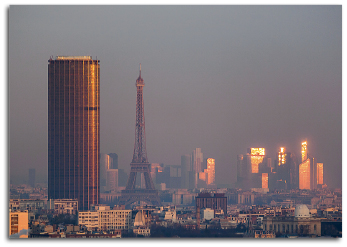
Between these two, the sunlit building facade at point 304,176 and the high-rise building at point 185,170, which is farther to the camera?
the sunlit building facade at point 304,176

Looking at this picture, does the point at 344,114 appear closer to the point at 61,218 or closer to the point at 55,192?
the point at 61,218

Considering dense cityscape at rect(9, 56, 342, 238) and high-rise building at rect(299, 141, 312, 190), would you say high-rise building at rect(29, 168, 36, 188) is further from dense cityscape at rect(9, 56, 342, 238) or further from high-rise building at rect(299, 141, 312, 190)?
high-rise building at rect(299, 141, 312, 190)

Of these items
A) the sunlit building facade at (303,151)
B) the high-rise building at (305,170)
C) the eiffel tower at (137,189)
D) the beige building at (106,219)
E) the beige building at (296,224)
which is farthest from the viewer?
the eiffel tower at (137,189)

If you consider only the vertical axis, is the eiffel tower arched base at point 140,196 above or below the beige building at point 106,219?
above

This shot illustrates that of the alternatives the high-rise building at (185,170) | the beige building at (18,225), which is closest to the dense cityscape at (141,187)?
the high-rise building at (185,170)

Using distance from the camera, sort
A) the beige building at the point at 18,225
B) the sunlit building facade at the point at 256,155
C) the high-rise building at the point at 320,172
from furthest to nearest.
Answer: the sunlit building facade at the point at 256,155 < the high-rise building at the point at 320,172 < the beige building at the point at 18,225

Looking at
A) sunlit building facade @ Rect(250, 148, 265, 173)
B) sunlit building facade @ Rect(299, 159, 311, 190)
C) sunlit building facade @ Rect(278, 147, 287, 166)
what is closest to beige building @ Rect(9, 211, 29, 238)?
sunlit building facade @ Rect(250, 148, 265, 173)

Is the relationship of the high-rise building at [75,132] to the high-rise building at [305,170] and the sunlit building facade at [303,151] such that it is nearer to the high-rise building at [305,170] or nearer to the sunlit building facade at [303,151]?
the high-rise building at [305,170]

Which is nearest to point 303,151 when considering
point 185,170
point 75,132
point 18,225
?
point 185,170
